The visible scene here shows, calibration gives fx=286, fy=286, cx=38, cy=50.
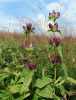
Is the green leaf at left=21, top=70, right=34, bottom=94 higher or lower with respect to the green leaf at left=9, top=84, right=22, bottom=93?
higher

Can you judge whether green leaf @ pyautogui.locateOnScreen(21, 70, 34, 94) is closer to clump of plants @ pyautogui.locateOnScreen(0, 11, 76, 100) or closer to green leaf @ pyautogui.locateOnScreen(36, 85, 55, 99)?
clump of plants @ pyautogui.locateOnScreen(0, 11, 76, 100)

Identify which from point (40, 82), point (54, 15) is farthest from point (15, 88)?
point (54, 15)

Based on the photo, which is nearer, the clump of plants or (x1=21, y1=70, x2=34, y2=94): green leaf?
(x1=21, y1=70, x2=34, y2=94): green leaf

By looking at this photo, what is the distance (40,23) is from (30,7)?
2.12 ft

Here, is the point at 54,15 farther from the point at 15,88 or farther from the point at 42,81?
the point at 15,88

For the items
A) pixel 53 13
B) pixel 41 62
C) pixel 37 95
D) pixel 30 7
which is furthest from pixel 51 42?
pixel 30 7

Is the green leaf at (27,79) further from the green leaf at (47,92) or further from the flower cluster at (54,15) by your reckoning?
the flower cluster at (54,15)

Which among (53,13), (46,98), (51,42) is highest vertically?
(53,13)

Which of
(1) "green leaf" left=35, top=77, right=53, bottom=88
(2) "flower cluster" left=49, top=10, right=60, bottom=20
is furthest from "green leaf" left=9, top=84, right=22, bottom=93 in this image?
(2) "flower cluster" left=49, top=10, right=60, bottom=20

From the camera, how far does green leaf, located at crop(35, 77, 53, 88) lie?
2745mm

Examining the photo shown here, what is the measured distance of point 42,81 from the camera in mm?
2797

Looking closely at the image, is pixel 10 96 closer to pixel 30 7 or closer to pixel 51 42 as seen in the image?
pixel 51 42

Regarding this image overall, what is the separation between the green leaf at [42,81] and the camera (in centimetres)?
274

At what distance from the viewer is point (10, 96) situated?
281 centimetres
